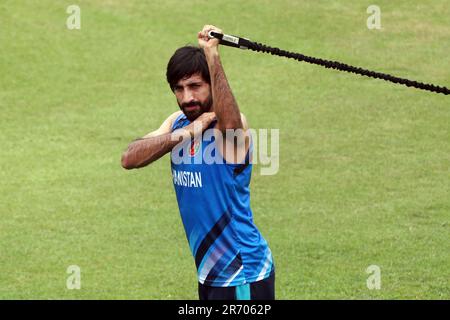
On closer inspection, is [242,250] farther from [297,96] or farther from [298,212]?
[297,96]

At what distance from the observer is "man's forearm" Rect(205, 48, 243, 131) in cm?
716

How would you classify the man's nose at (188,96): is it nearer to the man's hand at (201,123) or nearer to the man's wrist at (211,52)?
the man's hand at (201,123)

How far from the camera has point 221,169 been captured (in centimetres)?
753

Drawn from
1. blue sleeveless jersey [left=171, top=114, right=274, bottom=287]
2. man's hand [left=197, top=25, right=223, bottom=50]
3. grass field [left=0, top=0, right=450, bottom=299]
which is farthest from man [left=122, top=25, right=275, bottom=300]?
grass field [left=0, top=0, right=450, bottom=299]

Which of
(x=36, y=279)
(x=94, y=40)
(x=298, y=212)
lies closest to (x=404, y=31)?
(x=94, y=40)

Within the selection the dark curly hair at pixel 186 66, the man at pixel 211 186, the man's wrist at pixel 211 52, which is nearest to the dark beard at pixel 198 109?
the man at pixel 211 186

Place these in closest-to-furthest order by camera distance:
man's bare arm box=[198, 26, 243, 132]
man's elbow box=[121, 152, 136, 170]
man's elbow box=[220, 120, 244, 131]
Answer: man's bare arm box=[198, 26, 243, 132] → man's elbow box=[220, 120, 244, 131] → man's elbow box=[121, 152, 136, 170]

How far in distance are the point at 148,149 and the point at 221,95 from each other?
853 millimetres

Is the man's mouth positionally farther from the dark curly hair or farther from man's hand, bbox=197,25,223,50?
man's hand, bbox=197,25,223,50

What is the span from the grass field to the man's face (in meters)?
4.65

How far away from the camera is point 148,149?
25.5 ft

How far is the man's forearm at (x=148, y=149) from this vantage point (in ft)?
25.2

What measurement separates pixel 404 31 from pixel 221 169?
50.8ft

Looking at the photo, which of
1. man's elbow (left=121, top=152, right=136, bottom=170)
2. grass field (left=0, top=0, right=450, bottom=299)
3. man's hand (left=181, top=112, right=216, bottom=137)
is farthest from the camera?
grass field (left=0, top=0, right=450, bottom=299)
